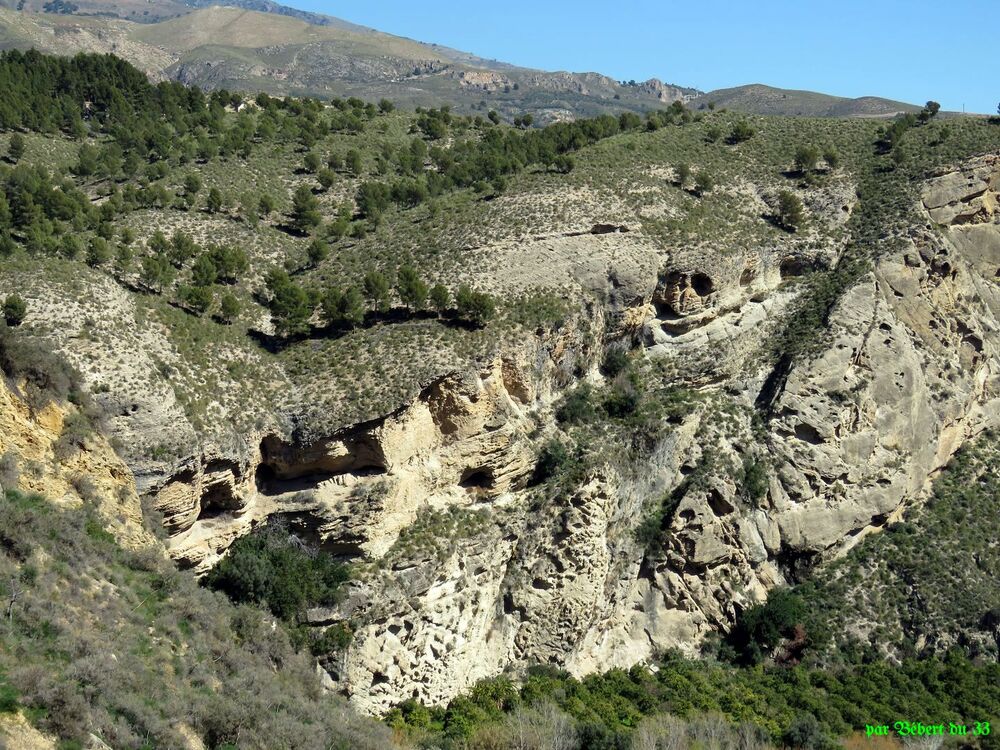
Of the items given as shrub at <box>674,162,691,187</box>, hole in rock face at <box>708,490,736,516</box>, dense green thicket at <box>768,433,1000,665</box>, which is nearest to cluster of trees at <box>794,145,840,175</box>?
shrub at <box>674,162,691,187</box>

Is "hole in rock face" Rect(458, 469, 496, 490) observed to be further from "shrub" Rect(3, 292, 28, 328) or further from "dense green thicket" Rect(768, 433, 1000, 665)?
"shrub" Rect(3, 292, 28, 328)

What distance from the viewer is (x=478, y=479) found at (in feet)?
137

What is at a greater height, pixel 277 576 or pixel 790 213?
pixel 790 213

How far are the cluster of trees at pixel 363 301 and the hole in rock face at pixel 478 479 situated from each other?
6659 mm

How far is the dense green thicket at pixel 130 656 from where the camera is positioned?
20.0 metres

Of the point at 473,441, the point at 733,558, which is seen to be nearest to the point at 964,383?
the point at 733,558

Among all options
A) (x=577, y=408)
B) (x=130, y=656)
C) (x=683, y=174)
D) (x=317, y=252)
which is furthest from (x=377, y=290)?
(x=130, y=656)

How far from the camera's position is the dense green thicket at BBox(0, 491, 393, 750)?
20.0 metres

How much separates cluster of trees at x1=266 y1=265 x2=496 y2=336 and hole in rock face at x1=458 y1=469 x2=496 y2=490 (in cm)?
666

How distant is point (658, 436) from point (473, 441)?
10.0 metres

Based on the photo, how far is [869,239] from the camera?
53125mm

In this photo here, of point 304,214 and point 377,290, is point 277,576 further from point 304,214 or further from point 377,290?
point 304,214

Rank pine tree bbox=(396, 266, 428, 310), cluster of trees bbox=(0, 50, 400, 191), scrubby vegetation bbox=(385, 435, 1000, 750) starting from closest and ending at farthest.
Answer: scrubby vegetation bbox=(385, 435, 1000, 750) → pine tree bbox=(396, 266, 428, 310) → cluster of trees bbox=(0, 50, 400, 191)

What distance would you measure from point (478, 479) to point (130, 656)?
1989 cm
